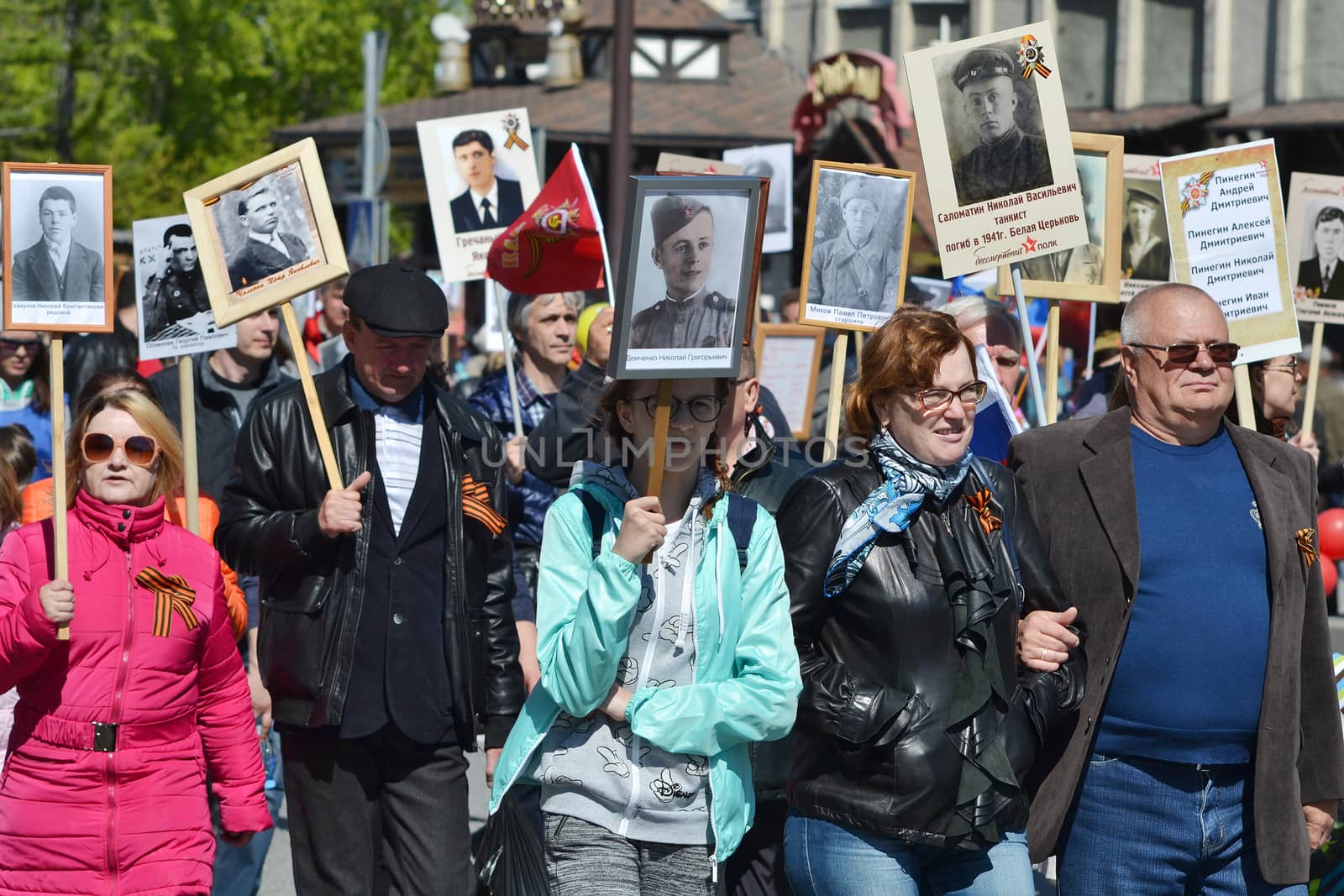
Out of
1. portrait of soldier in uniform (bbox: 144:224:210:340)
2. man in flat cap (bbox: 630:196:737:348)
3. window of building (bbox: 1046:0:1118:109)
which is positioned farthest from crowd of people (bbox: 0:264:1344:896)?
window of building (bbox: 1046:0:1118:109)

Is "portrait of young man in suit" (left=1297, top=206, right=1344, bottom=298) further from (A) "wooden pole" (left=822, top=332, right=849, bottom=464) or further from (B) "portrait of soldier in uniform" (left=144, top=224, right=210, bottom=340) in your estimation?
(B) "portrait of soldier in uniform" (left=144, top=224, right=210, bottom=340)

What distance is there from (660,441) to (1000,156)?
88.8 inches

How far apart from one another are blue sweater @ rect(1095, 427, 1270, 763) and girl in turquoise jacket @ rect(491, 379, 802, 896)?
3.05ft

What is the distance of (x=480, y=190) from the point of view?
7730 millimetres

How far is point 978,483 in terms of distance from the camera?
4.18 metres

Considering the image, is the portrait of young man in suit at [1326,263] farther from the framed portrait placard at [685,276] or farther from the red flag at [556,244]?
the framed portrait placard at [685,276]

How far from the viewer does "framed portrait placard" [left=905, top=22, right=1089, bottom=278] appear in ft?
18.2

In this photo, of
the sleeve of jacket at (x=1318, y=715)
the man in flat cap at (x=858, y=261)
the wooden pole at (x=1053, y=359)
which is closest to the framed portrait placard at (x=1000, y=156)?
the wooden pole at (x=1053, y=359)

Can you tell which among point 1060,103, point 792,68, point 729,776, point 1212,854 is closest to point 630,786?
point 729,776

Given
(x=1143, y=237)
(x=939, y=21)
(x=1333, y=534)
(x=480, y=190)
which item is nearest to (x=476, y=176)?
(x=480, y=190)

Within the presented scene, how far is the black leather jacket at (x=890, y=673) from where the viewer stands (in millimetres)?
3922

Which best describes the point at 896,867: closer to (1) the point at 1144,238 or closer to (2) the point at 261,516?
(2) the point at 261,516

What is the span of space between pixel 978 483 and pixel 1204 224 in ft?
7.02

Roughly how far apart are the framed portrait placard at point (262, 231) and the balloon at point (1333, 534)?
709 centimetres
